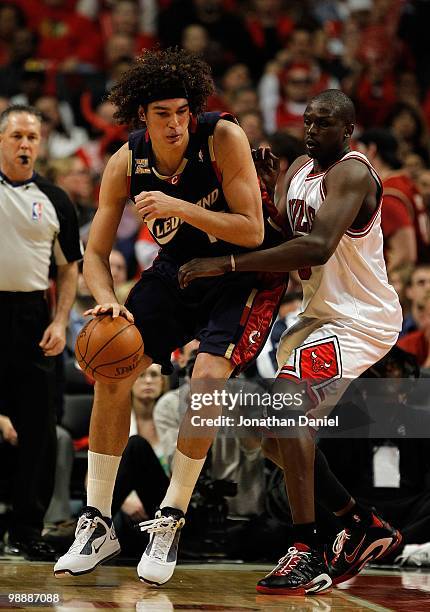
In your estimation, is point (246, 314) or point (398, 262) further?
point (398, 262)

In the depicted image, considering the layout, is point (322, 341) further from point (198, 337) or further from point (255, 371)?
point (255, 371)

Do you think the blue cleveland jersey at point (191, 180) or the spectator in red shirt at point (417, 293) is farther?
the spectator in red shirt at point (417, 293)

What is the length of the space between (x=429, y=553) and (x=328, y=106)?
252cm

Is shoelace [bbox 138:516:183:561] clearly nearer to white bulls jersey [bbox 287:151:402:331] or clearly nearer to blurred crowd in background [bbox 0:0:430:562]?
white bulls jersey [bbox 287:151:402:331]

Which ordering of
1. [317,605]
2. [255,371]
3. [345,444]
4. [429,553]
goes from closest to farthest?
1. [317,605]
2. [429,553]
3. [345,444]
4. [255,371]

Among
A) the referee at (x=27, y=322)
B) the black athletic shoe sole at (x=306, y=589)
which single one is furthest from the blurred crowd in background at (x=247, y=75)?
the black athletic shoe sole at (x=306, y=589)

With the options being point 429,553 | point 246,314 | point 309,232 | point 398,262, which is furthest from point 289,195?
point 398,262

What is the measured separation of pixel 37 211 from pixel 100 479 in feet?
6.21

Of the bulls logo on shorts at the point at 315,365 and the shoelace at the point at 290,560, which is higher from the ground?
the bulls logo on shorts at the point at 315,365

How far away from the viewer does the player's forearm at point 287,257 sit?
4.92 m

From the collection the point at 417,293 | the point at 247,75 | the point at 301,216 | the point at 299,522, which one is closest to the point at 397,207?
the point at 417,293

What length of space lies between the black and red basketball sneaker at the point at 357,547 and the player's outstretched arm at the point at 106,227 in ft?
5.13

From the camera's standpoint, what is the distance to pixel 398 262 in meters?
8.53

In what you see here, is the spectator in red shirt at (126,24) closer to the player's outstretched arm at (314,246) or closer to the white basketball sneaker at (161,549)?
the player's outstretched arm at (314,246)
